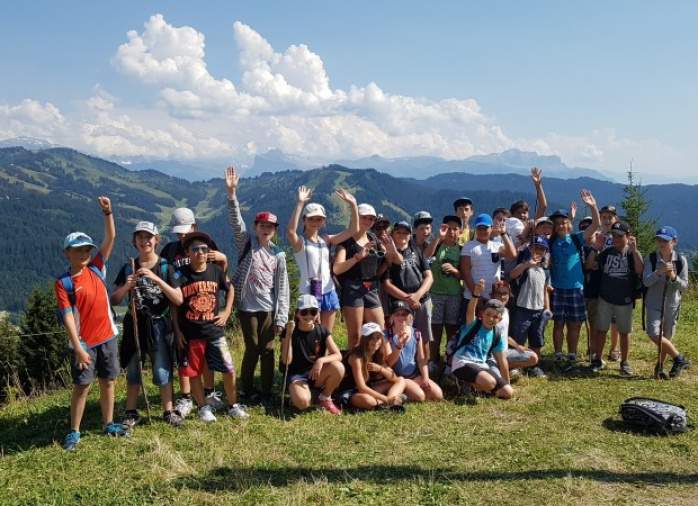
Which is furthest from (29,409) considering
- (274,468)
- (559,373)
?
(559,373)

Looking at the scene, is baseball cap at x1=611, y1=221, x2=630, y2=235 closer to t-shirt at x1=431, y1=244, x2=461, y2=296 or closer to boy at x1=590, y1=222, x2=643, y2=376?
boy at x1=590, y1=222, x2=643, y2=376

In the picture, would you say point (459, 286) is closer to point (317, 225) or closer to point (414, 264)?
point (414, 264)

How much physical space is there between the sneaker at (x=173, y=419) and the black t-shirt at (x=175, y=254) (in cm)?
186

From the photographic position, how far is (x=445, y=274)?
335 inches

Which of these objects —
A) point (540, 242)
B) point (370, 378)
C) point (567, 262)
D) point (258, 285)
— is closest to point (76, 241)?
point (258, 285)

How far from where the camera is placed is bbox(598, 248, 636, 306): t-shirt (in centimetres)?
880

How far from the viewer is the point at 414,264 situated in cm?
793

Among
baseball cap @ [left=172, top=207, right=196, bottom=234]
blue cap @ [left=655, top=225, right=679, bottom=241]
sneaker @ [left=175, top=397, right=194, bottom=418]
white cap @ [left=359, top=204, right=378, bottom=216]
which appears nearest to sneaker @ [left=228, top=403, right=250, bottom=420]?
sneaker @ [left=175, top=397, right=194, bottom=418]

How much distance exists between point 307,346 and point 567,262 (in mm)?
4788

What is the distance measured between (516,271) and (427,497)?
15.7ft

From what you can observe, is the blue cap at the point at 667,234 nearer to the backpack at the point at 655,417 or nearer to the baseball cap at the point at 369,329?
the backpack at the point at 655,417

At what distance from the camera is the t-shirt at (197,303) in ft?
21.3

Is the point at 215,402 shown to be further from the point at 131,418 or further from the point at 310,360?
the point at 310,360

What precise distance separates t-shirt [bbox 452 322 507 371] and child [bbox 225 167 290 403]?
274 centimetres
